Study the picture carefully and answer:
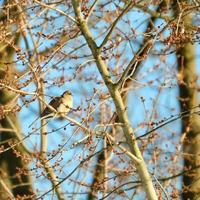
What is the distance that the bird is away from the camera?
5115 millimetres

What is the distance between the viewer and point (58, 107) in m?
5.85

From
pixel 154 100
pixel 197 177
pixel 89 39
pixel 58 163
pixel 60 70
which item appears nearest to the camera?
pixel 58 163

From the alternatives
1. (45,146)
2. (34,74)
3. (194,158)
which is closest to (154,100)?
(194,158)

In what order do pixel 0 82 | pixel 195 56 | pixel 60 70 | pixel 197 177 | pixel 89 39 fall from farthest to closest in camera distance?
pixel 195 56 < pixel 197 177 < pixel 60 70 < pixel 89 39 < pixel 0 82

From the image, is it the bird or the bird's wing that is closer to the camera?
the bird

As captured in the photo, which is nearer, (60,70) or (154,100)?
(60,70)

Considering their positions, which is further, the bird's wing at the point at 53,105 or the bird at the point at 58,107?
the bird's wing at the point at 53,105

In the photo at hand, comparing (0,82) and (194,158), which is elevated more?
(194,158)

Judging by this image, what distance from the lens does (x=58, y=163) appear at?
5266 mm

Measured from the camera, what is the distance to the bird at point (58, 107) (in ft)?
16.8

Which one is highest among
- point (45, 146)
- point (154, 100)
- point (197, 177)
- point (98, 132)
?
point (154, 100)

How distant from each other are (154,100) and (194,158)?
1029 mm

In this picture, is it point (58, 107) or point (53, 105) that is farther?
point (53, 105)

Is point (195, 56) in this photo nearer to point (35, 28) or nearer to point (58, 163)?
point (35, 28)
